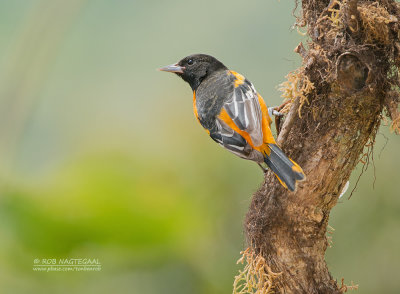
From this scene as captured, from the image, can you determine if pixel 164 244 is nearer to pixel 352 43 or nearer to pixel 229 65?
pixel 229 65

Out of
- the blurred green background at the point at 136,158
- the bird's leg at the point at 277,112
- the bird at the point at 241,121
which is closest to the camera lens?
the bird at the point at 241,121

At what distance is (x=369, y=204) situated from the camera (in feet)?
12.2

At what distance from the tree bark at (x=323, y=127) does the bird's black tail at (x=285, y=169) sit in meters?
0.09

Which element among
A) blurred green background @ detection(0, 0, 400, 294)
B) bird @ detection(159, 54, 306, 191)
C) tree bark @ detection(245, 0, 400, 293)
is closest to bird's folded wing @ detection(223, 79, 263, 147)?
bird @ detection(159, 54, 306, 191)

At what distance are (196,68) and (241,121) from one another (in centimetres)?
89

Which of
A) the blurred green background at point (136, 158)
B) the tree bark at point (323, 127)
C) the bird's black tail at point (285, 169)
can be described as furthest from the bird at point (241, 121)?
the blurred green background at point (136, 158)

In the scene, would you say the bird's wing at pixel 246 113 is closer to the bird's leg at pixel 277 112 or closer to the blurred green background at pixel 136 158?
the bird's leg at pixel 277 112

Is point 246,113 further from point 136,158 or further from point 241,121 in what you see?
point 136,158

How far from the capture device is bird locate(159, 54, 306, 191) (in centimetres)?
230

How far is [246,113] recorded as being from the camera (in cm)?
266

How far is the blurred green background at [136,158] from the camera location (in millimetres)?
3197

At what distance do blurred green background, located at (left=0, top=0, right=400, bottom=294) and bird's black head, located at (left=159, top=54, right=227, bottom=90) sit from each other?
38 centimetres

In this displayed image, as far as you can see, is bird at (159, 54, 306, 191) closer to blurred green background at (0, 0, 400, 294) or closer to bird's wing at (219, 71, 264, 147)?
bird's wing at (219, 71, 264, 147)

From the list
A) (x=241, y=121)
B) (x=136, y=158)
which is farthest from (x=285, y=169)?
(x=136, y=158)
